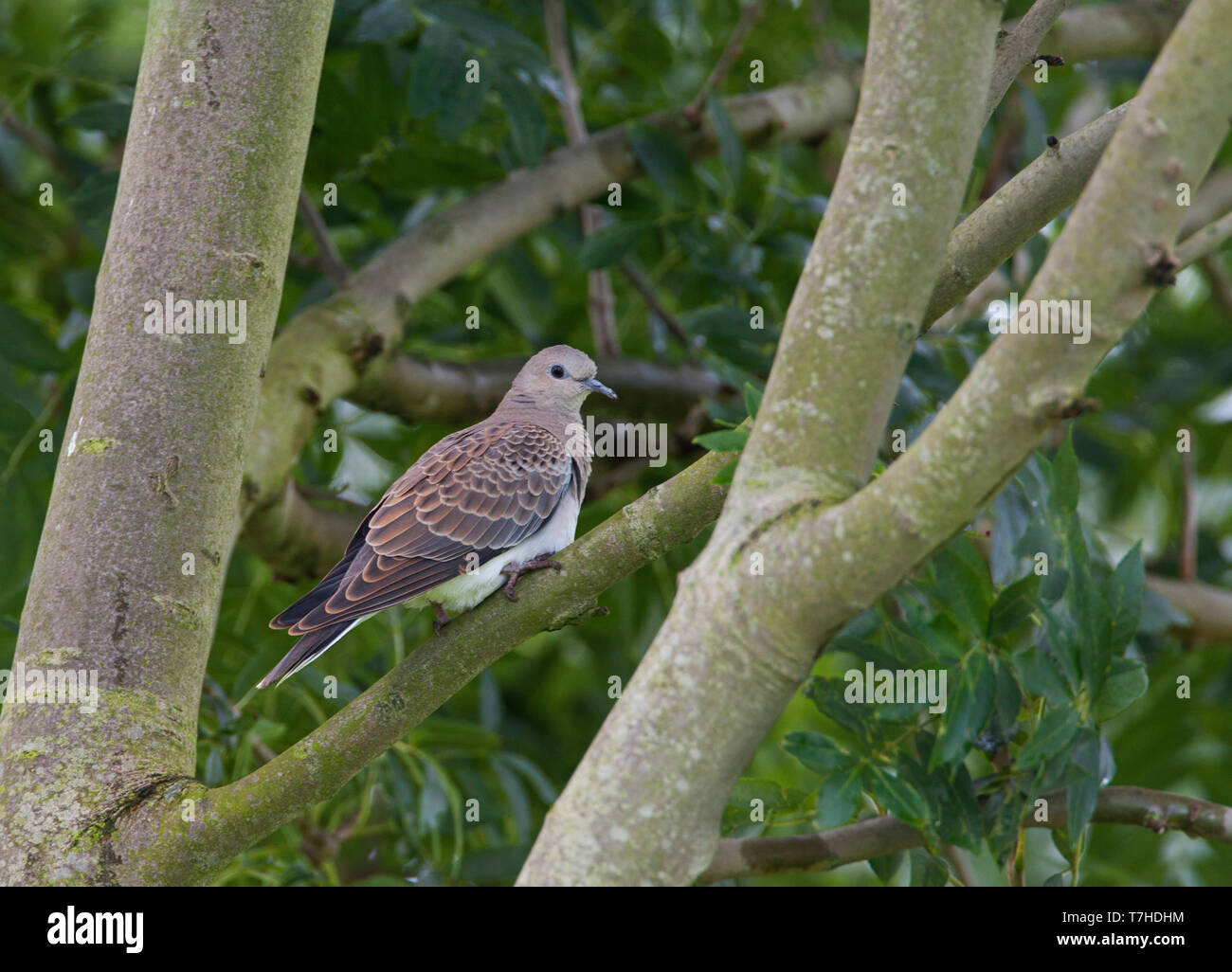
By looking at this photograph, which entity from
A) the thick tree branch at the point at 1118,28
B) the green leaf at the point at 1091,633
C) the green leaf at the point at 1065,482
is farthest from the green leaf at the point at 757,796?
the thick tree branch at the point at 1118,28

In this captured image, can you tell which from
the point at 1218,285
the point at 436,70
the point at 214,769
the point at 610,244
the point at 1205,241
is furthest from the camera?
the point at 1218,285

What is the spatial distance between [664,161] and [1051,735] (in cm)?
268

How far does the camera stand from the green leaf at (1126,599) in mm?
2559

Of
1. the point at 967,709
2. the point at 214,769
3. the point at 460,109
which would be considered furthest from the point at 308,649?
the point at 460,109

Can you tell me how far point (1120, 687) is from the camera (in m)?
2.55

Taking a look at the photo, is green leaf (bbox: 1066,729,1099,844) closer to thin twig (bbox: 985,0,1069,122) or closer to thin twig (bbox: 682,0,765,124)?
thin twig (bbox: 985,0,1069,122)

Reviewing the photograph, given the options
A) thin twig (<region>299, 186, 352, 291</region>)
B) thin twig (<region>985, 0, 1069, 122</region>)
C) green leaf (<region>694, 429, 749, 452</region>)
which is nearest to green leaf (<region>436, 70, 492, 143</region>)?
thin twig (<region>299, 186, 352, 291</region>)

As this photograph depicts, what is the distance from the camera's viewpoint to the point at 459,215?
13.9 ft

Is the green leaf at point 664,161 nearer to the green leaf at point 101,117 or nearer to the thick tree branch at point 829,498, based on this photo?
the green leaf at point 101,117

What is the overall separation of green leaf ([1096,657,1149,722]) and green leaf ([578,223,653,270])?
90.4 inches

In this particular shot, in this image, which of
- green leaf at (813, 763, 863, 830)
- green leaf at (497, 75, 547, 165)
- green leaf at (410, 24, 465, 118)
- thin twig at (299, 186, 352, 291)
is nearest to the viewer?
green leaf at (813, 763, 863, 830)

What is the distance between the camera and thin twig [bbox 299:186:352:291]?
13.8 feet

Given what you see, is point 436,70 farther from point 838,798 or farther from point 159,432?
point 838,798
